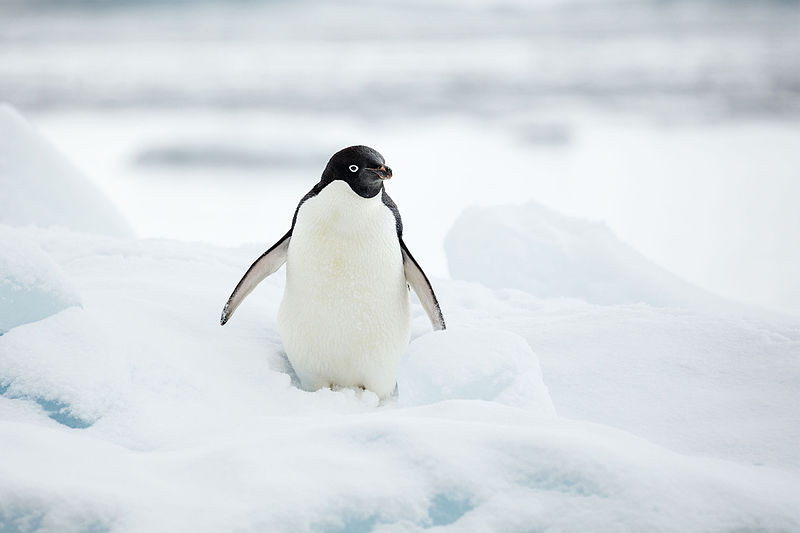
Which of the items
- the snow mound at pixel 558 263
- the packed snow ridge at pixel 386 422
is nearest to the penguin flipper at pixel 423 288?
the packed snow ridge at pixel 386 422

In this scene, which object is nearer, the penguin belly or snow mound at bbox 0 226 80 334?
snow mound at bbox 0 226 80 334

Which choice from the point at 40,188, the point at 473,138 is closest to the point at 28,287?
the point at 40,188

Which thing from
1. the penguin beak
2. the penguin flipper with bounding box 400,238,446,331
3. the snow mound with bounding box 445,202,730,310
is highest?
the penguin beak

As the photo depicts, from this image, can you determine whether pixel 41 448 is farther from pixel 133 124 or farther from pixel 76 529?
pixel 133 124

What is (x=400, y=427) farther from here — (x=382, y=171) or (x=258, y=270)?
(x=258, y=270)

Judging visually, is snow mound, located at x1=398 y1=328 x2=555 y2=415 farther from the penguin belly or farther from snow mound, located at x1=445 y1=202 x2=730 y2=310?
snow mound, located at x1=445 y1=202 x2=730 y2=310

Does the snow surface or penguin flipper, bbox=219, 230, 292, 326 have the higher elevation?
penguin flipper, bbox=219, 230, 292, 326

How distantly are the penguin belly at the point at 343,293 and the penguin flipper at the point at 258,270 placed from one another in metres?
0.10

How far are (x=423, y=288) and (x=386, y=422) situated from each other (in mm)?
822

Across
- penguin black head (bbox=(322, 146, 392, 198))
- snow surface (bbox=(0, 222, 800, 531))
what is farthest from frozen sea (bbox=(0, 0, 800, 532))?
penguin black head (bbox=(322, 146, 392, 198))

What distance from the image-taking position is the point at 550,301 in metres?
2.95

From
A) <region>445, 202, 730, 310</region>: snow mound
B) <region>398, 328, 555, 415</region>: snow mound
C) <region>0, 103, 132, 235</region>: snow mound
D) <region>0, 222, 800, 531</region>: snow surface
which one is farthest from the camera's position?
<region>0, 103, 132, 235</region>: snow mound

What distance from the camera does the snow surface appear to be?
1068 millimetres

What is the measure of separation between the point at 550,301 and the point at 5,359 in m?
2.10
